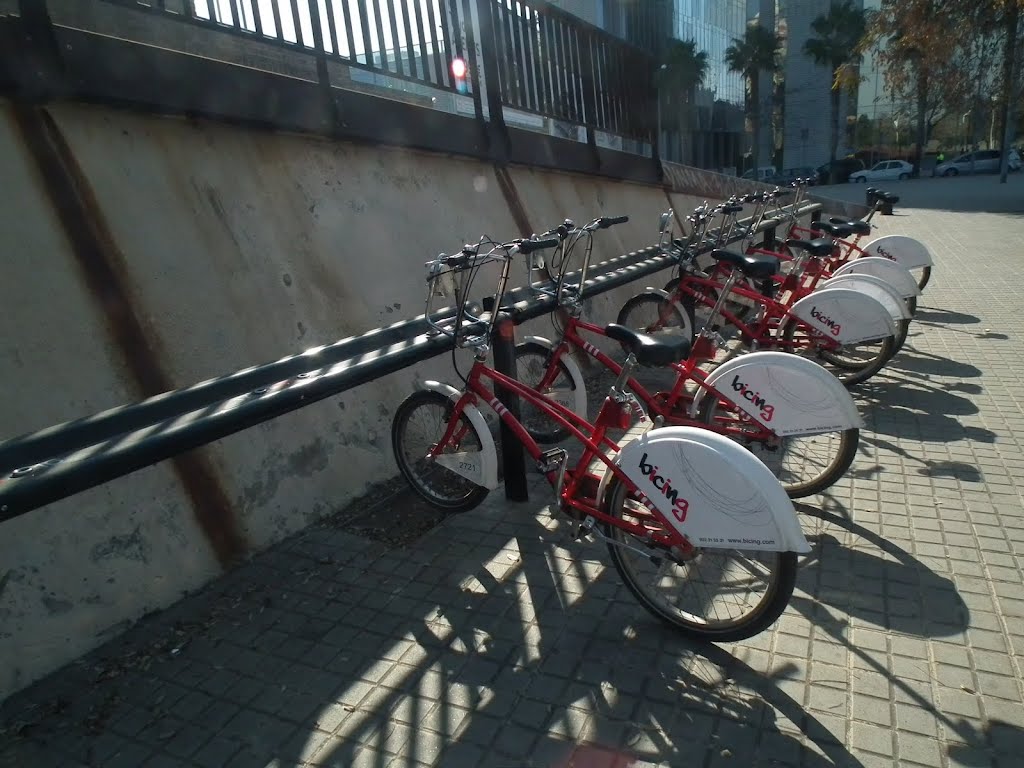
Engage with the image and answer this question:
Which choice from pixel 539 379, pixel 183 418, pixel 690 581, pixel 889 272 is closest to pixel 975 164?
pixel 889 272

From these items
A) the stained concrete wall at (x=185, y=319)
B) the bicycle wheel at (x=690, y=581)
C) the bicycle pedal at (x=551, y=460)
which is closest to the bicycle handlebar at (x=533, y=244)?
the bicycle pedal at (x=551, y=460)

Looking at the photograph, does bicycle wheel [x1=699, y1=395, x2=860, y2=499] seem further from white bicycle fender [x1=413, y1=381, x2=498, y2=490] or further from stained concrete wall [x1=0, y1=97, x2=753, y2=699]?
stained concrete wall [x1=0, y1=97, x2=753, y2=699]

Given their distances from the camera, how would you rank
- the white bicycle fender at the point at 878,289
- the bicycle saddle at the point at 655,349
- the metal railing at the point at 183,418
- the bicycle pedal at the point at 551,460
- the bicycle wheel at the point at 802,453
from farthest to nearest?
1. the white bicycle fender at the point at 878,289
2. the bicycle wheel at the point at 802,453
3. the bicycle pedal at the point at 551,460
4. the bicycle saddle at the point at 655,349
5. the metal railing at the point at 183,418

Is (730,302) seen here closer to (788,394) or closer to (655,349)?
(788,394)

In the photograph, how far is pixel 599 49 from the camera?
878cm

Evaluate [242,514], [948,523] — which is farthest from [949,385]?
[242,514]

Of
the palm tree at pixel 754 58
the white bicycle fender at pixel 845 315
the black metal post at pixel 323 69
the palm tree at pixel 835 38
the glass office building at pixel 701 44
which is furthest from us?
the palm tree at pixel 754 58

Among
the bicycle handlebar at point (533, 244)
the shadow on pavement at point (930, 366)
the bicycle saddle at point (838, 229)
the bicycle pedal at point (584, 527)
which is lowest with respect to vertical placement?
the shadow on pavement at point (930, 366)

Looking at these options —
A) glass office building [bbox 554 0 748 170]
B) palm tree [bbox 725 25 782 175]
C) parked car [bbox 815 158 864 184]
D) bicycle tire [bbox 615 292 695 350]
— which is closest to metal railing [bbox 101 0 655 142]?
bicycle tire [bbox 615 292 695 350]

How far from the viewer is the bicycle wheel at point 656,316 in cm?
601

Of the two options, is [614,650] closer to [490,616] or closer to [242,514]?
[490,616]

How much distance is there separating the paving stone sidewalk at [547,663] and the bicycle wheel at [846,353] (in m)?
1.59

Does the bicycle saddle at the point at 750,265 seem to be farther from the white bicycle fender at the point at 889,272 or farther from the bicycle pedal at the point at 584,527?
the bicycle pedal at the point at 584,527

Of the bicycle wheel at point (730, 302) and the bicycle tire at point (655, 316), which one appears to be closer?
the bicycle wheel at point (730, 302)
